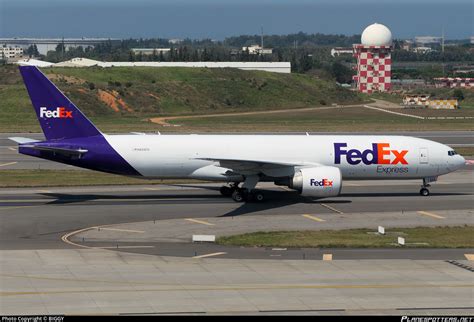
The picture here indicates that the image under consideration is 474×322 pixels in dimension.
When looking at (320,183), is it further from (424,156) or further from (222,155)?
(424,156)

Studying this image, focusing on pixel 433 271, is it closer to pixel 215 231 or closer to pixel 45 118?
pixel 215 231

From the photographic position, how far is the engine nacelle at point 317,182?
50.8 metres

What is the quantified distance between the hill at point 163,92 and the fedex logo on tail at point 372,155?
58.8 meters

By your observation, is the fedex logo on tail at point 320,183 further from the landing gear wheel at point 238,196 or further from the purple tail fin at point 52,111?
the purple tail fin at point 52,111

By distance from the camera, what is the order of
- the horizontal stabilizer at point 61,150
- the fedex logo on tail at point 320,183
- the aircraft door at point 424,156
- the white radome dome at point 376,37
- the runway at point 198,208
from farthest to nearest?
the white radome dome at point 376,37 < the aircraft door at point 424,156 < the horizontal stabilizer at point 61,150 < the fedex logo on tail at point 320,183 < the runway at point 198,208

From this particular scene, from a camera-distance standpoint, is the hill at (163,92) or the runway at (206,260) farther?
the hill at (163,92)

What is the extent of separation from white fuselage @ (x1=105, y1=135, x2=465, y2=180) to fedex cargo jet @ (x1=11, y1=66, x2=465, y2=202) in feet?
0.20

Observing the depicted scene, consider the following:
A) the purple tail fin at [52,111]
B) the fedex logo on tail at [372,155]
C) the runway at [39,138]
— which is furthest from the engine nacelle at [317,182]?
the runway at [39,138]

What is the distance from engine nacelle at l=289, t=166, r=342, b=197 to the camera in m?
50.8

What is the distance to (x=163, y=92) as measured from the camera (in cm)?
13938

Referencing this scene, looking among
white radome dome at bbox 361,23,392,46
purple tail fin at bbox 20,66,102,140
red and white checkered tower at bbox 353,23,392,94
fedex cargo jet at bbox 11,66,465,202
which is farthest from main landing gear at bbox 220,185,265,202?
white radome dome at bbox 361,23,392,46

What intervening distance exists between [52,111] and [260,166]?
42.6ft

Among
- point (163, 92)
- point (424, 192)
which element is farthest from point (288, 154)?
point (163, 92)

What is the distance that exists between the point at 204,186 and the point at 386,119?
64.0 m
